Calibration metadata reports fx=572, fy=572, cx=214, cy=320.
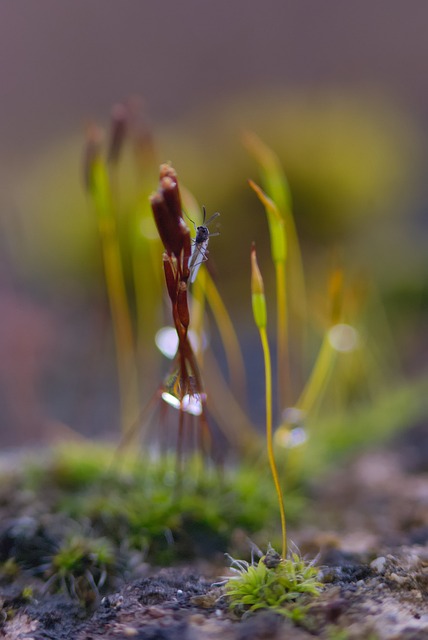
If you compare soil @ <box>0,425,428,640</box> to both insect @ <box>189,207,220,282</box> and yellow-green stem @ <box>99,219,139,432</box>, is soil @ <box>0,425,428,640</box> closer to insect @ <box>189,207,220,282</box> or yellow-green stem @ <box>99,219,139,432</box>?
insect @ <box>189,207,220,282</box>

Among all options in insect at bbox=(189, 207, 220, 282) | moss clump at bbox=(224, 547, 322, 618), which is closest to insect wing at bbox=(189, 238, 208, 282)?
insect at bbox=(189, 207, 220, 282)

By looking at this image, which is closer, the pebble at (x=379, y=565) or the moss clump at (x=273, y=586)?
the moss clump at (x=273, y=586)

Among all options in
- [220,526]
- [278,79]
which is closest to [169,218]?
[220,526]

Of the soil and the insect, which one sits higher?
the insect

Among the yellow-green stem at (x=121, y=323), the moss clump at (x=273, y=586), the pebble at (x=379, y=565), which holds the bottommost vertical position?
the pebble at (x=379, y=565)

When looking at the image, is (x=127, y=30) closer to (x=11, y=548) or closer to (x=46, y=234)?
(x=46, y=234)

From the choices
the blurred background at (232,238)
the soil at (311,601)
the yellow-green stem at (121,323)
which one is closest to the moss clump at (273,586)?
the soil at (311,601)

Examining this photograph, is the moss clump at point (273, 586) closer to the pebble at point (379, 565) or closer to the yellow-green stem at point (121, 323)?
the pebble at point (379, 565)

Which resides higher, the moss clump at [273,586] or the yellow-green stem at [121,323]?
the yellow-green stem at [121,323]

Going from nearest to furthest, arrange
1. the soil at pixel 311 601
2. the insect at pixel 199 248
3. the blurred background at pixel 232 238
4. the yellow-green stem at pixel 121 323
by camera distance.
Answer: the soil at pixel 311 601
the insect at pixel 199 248
the yellow-green stem at pixel 121 323
the blurred background at pixel 232 238
